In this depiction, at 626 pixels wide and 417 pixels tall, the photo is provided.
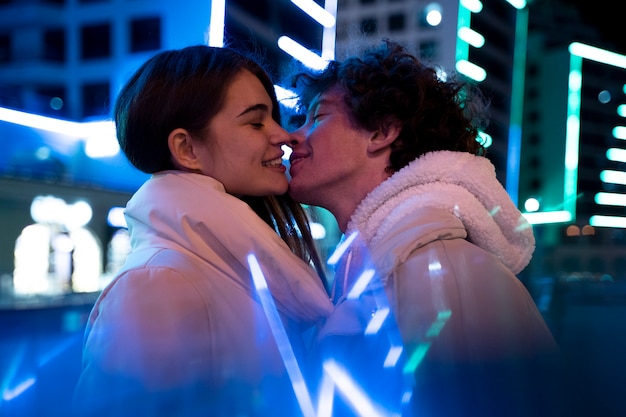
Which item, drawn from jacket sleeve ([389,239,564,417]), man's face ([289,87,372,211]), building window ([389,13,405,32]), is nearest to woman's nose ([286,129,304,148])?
man's face ([289,87,372,211])

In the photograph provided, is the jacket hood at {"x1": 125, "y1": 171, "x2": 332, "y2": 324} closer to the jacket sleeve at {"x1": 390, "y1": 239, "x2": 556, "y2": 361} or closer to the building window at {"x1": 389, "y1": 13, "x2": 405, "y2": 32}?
the jacket sleeve at {"x1": 390, "y1": 239, "x2": 556, "y2": 361}

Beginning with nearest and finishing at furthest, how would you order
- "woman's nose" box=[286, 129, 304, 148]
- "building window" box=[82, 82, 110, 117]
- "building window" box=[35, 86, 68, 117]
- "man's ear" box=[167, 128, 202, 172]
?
"man's ear" box=[167, 128, 202, 172] → "woman's nose" box=[286, 129, 304, 148] → "building window" box=[35, 86, 68, 117] → "building window" box=[82, 82, 110, 117]

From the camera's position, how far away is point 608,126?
1784 millimetres

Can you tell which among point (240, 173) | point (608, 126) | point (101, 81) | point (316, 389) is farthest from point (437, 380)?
point (101, 81)

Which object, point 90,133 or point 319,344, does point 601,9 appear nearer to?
point 319,344

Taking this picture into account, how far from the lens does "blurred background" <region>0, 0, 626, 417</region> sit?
840mm

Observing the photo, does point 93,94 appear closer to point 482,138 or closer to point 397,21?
point 397,21

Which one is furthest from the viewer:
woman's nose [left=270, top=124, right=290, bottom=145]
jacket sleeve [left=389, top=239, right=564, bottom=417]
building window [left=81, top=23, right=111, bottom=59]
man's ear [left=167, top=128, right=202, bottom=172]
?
building window [left=81, top=23, right=111, bottom=59]

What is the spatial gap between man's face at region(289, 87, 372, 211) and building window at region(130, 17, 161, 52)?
3.13 metres

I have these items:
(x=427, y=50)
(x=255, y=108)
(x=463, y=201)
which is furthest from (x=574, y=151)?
(x=255, y=108)

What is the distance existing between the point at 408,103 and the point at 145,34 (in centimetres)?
572

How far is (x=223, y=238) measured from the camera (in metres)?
0.94

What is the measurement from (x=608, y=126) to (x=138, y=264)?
1.54 metres

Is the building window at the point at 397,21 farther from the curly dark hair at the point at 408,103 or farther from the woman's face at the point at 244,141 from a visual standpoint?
the woman's face at the point at 244,141
